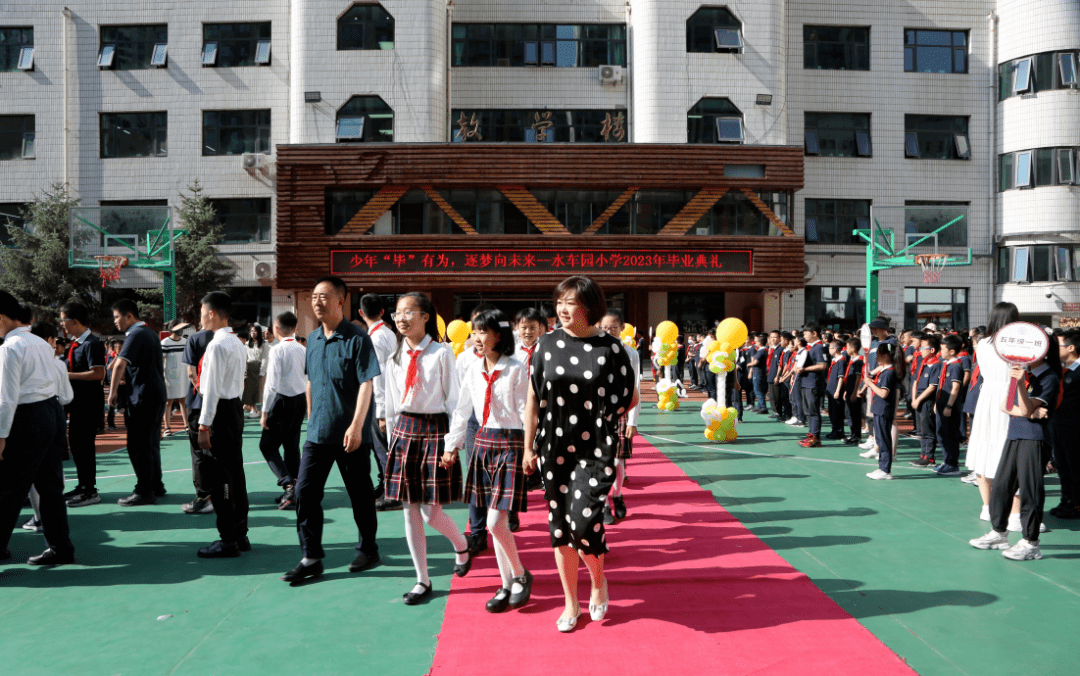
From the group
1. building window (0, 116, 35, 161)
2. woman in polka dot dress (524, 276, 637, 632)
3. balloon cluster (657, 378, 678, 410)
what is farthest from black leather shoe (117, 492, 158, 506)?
building window (0, 116, 35, 161)

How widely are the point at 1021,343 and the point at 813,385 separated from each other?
20.6ft

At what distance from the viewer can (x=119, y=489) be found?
7645 millimetres

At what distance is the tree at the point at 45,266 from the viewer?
21625 millimetres

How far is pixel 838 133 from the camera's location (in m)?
24.0

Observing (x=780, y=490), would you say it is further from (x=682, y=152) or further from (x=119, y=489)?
(x=682, y=152)

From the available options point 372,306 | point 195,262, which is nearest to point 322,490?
point 372,306

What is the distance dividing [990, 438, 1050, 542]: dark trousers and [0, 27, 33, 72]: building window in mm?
28603

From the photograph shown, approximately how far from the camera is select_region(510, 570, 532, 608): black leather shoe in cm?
418

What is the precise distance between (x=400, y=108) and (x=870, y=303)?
47.2 ft

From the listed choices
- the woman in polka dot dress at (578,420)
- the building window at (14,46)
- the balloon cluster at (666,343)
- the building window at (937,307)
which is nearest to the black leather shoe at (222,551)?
the woman in polka dot dress at (578,420)

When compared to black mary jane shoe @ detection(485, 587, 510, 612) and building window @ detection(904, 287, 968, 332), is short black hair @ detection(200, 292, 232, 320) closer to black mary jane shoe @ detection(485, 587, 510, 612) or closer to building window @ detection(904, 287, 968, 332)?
black mary jane shoe @ detection(485, 587, 510, 612)

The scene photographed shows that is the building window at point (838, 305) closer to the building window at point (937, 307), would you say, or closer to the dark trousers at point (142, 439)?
the building window at point (937, 307)

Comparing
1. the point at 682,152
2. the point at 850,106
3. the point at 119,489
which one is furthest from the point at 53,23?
the point at 850,106

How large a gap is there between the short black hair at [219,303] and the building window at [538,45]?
1973 cm
